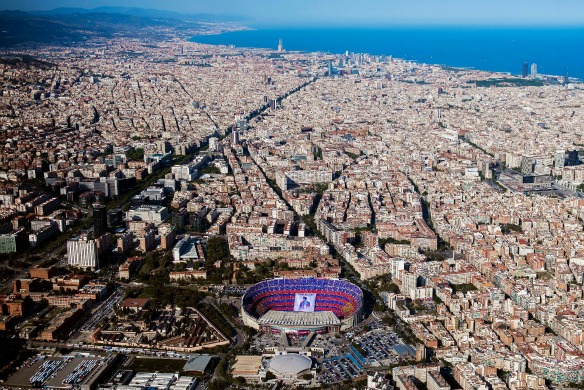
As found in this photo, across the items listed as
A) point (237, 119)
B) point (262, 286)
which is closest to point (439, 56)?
point (237, 119)

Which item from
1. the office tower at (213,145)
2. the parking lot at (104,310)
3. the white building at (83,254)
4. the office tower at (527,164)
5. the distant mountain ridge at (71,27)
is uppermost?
the distant mountain ridge at (71,27)

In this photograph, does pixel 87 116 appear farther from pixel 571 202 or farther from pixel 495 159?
pixel 571 202

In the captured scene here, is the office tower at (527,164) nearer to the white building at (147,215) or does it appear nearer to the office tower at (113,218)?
the white building at (147,215)

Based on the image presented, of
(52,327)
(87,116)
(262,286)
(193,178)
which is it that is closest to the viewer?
(52,327)

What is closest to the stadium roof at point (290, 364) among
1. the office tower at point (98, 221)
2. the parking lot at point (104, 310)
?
the parking lot at point (104, 310)

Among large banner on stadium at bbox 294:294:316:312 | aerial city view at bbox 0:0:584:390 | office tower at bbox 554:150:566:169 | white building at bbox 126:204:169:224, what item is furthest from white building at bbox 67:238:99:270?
office tower at bbox 554:150:566:169

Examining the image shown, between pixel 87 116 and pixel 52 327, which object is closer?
pixel 52 327

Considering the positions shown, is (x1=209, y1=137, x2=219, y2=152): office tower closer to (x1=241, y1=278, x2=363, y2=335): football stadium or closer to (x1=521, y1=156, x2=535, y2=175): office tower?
(x1=521, y1=156, x2=535, y2=175): office tower

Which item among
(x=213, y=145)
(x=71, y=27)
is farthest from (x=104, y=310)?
(x=71, y=27)
